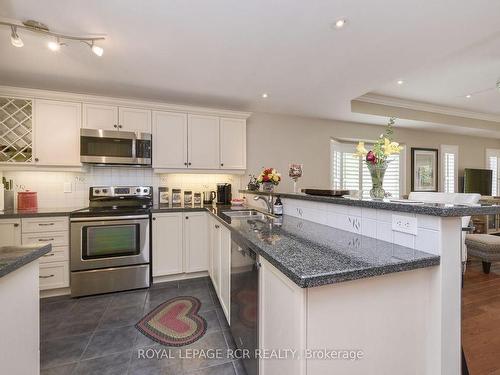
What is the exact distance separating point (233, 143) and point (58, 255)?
8.08ft

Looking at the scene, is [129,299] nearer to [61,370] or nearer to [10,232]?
[61,370]

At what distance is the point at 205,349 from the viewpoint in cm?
174

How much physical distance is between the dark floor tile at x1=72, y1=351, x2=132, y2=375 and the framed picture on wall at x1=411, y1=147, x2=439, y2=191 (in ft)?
18.2

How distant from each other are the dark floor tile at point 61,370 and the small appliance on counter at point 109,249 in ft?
3.56

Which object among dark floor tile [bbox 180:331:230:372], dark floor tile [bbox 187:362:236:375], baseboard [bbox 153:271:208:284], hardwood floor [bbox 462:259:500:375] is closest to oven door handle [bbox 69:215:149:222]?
baseboard [bbox 153:271:208:284]

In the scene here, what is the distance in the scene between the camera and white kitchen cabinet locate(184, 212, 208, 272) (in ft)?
9.77

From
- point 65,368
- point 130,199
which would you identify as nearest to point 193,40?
point 130,199

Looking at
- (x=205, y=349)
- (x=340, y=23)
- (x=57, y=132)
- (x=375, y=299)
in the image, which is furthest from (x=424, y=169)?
(x=57, y=132)

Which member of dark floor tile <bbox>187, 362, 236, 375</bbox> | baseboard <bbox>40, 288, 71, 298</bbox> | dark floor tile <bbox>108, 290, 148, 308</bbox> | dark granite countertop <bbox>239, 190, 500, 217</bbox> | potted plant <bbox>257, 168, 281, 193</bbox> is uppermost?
potted plant <bbox>257, 168, 281, 193</bbox>

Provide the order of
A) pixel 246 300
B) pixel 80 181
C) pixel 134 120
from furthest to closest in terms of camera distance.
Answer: pixel 80 181 → pixel 134 120 → pixel 246 300

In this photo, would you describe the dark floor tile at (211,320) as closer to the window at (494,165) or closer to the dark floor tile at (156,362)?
the dark floor tile at (156,362)

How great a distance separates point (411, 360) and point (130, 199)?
3101 millimetres

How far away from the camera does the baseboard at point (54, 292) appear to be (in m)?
2.55

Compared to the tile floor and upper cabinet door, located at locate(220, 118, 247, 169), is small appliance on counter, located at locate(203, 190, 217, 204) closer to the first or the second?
upper cabinet door, located at locate(220, 118, 247, 169)
